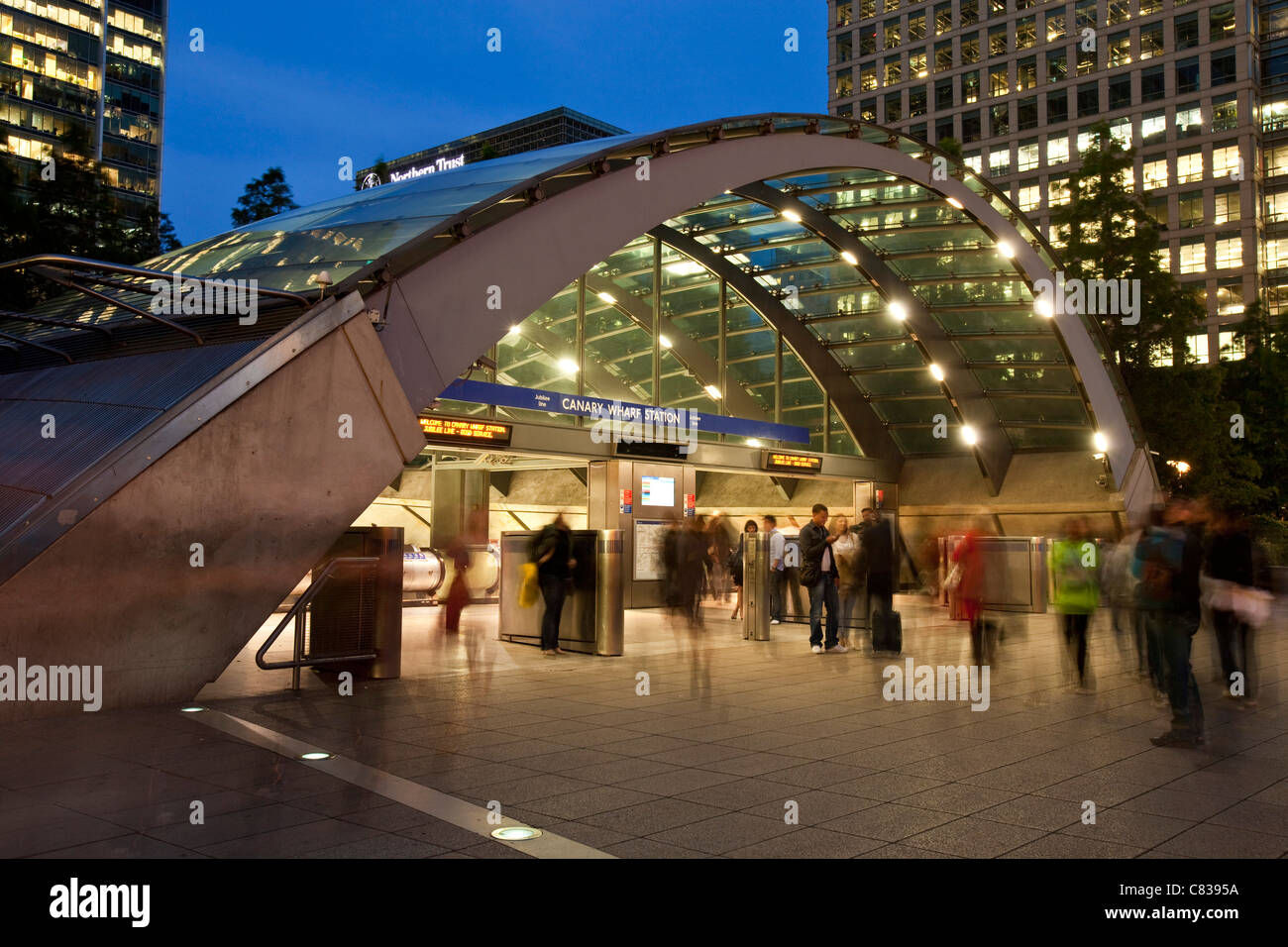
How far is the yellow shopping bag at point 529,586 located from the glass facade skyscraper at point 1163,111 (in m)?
55.1

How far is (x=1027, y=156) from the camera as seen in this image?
73250 mm

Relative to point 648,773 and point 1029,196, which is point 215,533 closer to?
point 648,773

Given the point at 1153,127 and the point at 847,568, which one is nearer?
the point at 847,568

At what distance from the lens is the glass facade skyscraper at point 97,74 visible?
9188 centimetres

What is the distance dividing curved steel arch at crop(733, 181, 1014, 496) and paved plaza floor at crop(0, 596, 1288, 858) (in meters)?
14.5

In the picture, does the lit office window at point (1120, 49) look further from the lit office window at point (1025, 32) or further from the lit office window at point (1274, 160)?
the lit office window at point (1274, 160)

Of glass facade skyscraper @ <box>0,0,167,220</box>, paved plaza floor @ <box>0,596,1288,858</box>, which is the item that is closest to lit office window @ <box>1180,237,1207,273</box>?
paved plaza floor @ <box>0,596,1288,858</box>

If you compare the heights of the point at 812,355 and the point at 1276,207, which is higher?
the point at 1276,207

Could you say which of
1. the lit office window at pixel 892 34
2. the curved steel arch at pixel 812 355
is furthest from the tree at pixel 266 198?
the lit office window at pixel 892 34

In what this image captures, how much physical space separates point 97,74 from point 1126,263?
100127mm

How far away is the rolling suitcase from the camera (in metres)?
13.3

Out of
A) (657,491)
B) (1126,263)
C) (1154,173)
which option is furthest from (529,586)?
(1154,173)

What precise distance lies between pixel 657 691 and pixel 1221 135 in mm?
68699

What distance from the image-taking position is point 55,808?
17.8 ft
